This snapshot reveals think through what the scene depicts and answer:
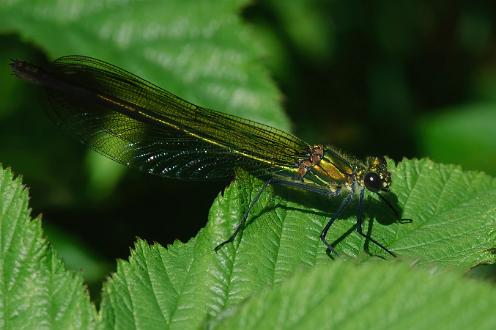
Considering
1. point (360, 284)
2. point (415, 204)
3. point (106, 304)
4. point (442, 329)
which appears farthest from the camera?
point (415, 204)

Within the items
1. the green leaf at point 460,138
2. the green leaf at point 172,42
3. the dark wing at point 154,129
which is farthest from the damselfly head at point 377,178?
the green leaf at point 460,138

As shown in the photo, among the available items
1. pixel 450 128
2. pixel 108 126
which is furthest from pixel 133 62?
pixel 450 128

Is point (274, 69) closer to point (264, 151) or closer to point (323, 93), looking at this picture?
point (323, 93)

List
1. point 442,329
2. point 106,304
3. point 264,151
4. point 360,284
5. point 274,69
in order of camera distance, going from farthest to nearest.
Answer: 1. point 274,69
2. point 264,151
3. point 106,304
4. point 360,284
5. point 442,329

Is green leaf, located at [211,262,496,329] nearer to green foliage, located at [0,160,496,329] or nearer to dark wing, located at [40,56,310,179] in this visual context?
green foliage, located at [0,160,496,329]

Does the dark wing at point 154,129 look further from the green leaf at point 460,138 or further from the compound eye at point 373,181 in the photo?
the green leaf at point 460,138

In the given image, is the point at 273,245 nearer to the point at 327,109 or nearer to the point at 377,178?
the point at 377,178

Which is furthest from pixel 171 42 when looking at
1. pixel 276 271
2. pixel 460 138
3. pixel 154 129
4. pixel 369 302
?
pixel 369 302
